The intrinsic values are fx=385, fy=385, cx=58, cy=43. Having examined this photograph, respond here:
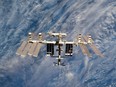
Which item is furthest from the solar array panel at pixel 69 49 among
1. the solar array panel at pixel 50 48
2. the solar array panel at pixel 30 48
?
the solar array panel at pixel 30 48

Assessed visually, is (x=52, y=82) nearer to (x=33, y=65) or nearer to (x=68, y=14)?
(x=33, y=65)

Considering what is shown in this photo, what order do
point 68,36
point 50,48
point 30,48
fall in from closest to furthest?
point 30,48 → point 50,48 → point 68,36

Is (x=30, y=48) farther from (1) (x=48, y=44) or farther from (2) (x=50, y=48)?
(2) (x=50, y=48)

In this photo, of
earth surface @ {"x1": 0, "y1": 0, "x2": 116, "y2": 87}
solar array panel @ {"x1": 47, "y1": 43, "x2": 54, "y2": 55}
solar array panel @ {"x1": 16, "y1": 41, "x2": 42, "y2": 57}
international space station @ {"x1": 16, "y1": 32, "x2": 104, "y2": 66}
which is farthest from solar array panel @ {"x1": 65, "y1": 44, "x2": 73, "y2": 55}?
earth surface @ {"x1": 0, "y1": 0, "x2": 116, "y2": 87}

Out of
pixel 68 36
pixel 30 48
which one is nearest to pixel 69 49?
pixel 30 48

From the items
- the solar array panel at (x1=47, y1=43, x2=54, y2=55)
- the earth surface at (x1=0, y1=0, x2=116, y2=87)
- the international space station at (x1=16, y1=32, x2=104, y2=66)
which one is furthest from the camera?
the earth surface at (x1=0, y1=0, x2=116, y2=87)

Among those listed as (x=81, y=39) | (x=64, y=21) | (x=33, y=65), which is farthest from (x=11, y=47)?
(x=81, y=39)

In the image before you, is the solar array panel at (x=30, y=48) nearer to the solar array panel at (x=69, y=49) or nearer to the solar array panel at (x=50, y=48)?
the solar array panel at (x=50, y=48)

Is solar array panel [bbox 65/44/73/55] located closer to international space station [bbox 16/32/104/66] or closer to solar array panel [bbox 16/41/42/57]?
international space station [bbox 16/32/104/66]

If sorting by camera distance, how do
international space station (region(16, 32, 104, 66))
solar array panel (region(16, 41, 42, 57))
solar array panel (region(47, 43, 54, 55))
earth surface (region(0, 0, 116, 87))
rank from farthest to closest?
earth surface (region(0, 0, 116, 87)) < solar array panel (region(47, 43, 54, 55)) < international space station (region(16, 32, 104, 66)) < solar array panel (region(16, 41, 42, 57))

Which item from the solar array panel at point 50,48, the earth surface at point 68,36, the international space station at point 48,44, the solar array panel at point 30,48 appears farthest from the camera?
the earth surface at point 68,36

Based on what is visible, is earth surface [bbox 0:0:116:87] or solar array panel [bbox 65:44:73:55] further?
earth surface [bbox 0:0:116:87]
